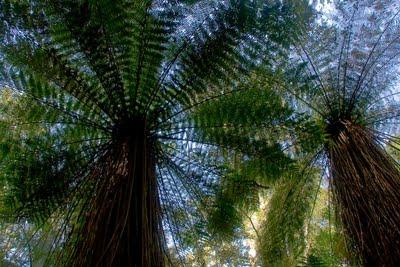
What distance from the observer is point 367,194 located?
8.04ft

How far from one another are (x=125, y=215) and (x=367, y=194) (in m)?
1.22

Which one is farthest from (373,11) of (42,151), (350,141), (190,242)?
(42,151)

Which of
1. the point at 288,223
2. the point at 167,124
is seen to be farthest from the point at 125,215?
the point at 288,223

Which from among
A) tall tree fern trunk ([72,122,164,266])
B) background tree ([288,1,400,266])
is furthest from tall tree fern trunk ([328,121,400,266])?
tall tree fern trunk ([72,122,164,266])

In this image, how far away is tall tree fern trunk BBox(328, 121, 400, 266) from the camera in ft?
7.37

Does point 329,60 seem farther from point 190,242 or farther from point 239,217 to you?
point 190,242

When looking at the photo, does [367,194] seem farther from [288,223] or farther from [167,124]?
[167,124]

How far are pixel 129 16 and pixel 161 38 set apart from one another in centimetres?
20

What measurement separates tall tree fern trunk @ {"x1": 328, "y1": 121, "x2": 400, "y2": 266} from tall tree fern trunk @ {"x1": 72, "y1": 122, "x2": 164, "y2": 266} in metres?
0.99

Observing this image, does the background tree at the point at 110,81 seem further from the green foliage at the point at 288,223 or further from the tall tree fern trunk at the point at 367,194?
the green foliage at the point at 288,223

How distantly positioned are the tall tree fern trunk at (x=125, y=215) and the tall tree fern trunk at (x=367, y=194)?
0.99 meters

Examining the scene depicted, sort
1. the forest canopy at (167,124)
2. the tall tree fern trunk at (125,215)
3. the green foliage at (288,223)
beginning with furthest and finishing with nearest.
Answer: the green foliage at (288,223) < the forest canopy at (167,124) < the tall tree fern trunk at (125,215)

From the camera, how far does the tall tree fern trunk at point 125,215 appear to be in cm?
196

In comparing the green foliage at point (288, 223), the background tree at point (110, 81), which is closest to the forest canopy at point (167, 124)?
the background tree at point (110, 81)
